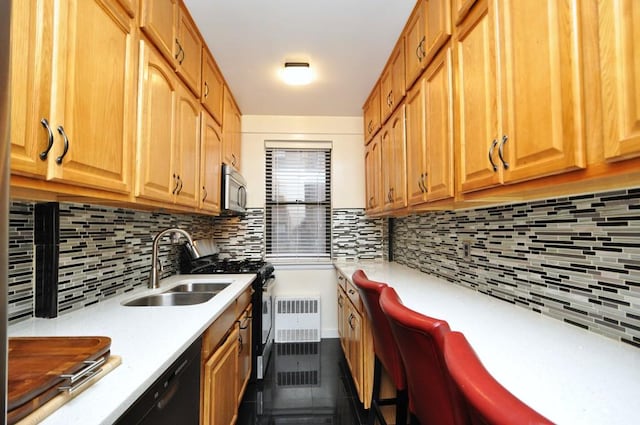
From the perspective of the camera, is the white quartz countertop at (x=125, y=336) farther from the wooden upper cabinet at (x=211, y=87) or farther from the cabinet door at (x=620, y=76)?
the wooden upper cabinet at (x=211, y=87)

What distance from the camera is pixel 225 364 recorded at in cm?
154

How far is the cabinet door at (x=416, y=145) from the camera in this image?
1.71 meters

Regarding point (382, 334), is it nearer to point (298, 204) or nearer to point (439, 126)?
point (439, 126)

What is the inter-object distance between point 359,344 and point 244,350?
0.79 metres

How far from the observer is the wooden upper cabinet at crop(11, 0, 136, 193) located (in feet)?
2.56

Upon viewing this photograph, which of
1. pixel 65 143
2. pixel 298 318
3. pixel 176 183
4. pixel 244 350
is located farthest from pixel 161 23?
pixel 298 318

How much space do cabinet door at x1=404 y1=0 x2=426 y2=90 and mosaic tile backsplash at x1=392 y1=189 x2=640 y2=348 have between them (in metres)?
0.90

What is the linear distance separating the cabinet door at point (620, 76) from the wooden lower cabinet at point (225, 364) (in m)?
1.46

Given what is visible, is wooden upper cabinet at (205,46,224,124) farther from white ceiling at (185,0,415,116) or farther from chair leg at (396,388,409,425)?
chair leg at (396,388,409,425)

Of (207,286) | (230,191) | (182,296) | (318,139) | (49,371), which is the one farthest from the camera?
(318,139)

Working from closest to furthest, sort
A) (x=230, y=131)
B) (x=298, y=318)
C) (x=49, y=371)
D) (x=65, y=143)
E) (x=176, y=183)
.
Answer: (x=49, y=371) < (x=65, y=143) < (x=176, y=183) < (x=230, y=131) < (x=298, y=318)

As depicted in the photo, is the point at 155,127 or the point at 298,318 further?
the point at 298,318

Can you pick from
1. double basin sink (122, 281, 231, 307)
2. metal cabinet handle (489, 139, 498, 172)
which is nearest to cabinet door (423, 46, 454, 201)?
metal cabinet handle (489, 139, 498, 172)

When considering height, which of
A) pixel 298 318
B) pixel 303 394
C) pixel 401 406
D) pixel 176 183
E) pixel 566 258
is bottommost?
pixel 303 394
